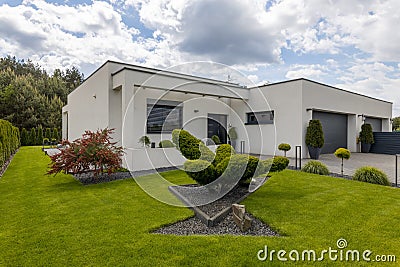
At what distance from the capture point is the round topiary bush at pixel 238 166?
187 inches

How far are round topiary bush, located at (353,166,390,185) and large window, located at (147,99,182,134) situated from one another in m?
7.33

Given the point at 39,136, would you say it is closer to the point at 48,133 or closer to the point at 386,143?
the point at 48,133

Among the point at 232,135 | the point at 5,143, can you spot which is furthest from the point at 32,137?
the point at 232,135

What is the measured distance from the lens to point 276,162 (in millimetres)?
4910

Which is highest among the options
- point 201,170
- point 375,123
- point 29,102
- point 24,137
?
point 29,102

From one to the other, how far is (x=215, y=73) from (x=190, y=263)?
4.40 m

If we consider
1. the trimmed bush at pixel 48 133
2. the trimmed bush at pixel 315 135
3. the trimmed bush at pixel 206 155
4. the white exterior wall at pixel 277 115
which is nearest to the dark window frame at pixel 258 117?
the white exterior wall at pixel 277 115

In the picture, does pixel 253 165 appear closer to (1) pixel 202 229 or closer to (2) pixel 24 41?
(1) pixel 202 229

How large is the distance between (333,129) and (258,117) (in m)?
4.68

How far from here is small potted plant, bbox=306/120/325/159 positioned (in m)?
11.4

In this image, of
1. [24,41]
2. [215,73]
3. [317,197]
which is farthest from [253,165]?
[24,41]

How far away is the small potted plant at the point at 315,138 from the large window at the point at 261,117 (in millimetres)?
→ 2094

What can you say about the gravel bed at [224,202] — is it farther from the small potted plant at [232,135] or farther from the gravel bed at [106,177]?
the small potted plant at [232,135]

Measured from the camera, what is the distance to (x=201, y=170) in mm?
4523
